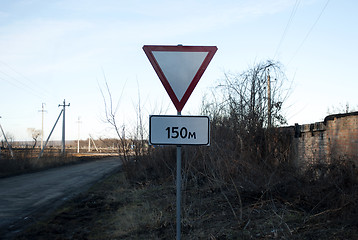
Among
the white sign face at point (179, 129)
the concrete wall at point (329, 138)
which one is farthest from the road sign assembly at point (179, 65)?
the concrete wall at point (329, 138)

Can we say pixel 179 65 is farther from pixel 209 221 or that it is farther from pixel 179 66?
pixel 209 221

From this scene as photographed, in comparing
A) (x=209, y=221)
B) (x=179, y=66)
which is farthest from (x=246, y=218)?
(x=179, y=66)

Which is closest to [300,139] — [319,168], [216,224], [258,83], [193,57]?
[258,83]

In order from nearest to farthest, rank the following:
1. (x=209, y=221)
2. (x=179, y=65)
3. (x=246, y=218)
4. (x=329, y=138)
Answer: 1. (x=179, y=65)
2. (x=246, y=218)
3. (x=209, y=221)
4. (x=329, y=138)

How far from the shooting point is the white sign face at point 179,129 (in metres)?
3.82

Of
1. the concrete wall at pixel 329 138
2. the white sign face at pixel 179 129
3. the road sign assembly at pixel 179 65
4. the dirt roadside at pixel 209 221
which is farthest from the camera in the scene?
the concrete wall at pixel 329 138

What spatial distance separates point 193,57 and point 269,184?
10.2 feet

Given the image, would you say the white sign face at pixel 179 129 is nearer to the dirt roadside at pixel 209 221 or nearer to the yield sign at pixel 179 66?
the yield sign at pixel 179 66

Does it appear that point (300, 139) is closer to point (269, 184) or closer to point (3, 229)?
point (269, 184)

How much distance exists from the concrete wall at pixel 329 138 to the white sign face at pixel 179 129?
337cm

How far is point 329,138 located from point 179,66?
222 inches

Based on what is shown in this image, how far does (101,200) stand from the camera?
1050 cm

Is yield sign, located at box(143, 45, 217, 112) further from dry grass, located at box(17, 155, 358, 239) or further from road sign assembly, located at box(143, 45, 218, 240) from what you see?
dry grass, located at box(17, 155, 358, 239)

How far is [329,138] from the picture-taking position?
8359 mm
